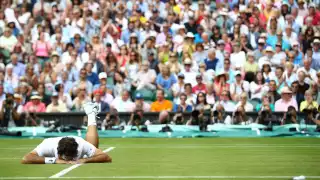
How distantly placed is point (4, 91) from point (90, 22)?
4.29 metres

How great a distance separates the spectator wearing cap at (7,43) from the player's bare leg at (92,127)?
13237 millimetres

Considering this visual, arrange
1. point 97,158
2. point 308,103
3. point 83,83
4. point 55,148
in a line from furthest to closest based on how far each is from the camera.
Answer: point 83,83, point 308,103, point 97,158, point 55,148

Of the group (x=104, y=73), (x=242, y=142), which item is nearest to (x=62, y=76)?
(x=104, y=73)

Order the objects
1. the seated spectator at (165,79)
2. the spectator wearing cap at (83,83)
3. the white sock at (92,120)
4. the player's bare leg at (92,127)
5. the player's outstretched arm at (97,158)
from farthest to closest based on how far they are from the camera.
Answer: the seated spectator at (165,79), the spectator wearing cap at (83,83), the white sock at (92,120), the player's bare leg at (92,127), the player's outstretched arm at (97,158)

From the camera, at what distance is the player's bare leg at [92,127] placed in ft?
41.0

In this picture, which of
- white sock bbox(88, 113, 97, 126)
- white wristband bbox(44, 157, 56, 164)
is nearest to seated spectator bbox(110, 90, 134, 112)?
white sock bbox(88, 113, 97, 126)

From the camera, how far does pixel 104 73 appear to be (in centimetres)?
2383

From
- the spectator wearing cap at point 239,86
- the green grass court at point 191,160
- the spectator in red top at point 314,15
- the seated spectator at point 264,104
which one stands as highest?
the spectator in red top at point 314,15

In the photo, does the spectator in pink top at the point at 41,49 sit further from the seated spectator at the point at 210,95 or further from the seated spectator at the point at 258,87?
the seated spectator at the point at 258,87

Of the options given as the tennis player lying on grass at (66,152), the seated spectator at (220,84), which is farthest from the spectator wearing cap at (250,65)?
the tennis player lying on grass at (66,152)

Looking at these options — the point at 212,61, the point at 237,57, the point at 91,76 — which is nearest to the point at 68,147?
the point at 91,76

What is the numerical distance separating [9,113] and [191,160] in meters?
Answer: 9.50

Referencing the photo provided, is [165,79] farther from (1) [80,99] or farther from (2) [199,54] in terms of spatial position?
(1) [80,99]

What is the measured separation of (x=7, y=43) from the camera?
2588cm
